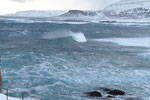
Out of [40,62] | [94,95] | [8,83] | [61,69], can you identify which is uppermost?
[40,62]

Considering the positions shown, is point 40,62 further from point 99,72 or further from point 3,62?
point 99,72

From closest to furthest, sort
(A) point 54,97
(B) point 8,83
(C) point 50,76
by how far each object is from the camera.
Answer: (A) point 54,97 → (B) point 8,83 → (C) point 50,76

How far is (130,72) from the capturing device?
68.9 feet

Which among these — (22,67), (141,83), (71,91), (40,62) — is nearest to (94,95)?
(71,91)

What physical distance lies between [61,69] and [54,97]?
6.77m

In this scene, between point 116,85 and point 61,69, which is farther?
point 61,69

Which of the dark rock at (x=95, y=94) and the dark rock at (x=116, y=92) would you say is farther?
the dark rock at (x=116, y=92)

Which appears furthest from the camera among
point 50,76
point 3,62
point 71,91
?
point 3,62

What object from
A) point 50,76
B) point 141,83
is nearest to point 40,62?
point 50,76

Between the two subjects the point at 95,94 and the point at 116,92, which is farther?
the point at 116,92

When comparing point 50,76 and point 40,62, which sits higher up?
point 40,62

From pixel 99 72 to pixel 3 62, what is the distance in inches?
364

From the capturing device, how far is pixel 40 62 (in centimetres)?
2473

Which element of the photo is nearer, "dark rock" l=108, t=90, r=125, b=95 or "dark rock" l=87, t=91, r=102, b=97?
"dark rock" l=87, t=91, r=102, b=97
